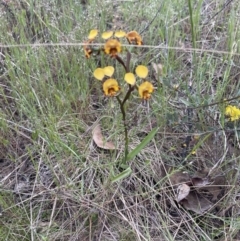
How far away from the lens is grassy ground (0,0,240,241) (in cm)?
106

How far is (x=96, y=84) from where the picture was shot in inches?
52.7

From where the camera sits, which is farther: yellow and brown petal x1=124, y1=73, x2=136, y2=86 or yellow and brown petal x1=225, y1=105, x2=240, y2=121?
yellow and brown petal x1=225, y1=105, x2=240, y2=121

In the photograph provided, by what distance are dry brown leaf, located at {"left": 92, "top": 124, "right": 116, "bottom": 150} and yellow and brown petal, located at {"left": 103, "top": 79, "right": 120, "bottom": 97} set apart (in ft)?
0.90

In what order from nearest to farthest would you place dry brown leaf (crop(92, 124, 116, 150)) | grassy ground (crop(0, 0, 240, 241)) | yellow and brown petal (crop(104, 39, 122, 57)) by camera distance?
yellow and brown petal (crop(104, 39, 122, 57)), grassy ground (crop(0, 0, 240, 241)), dry brown leaf (crop(92, 124, 116, 150))

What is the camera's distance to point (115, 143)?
45.8 inches

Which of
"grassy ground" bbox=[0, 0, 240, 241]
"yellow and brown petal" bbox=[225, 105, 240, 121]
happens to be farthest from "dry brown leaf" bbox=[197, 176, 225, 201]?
"yellow and brown petal" bbox=[225, 105, 240, 121]

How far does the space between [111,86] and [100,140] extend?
1.01 feet

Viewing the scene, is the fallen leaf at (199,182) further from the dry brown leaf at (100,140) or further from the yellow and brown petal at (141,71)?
the yellow and brown petal at (141,71)

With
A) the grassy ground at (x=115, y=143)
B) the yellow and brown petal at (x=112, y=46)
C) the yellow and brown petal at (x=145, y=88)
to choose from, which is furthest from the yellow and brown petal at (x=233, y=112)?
the yellow and brown petal at (x=112, y=46)

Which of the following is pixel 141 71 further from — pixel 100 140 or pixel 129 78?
pixel 100 140

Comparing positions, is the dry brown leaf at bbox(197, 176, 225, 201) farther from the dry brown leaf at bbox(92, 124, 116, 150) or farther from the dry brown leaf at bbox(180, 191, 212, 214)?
the dry brown leaf at bbox(92, 124, 116, 150)

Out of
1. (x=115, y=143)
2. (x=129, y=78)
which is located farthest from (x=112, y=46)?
(x=115, y=143)

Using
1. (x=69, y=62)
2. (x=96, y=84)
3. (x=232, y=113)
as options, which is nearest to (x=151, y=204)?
(x=232, y=113)

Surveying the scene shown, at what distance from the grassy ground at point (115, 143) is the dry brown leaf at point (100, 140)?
2cm
